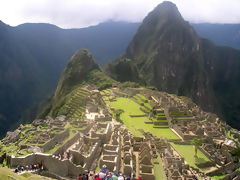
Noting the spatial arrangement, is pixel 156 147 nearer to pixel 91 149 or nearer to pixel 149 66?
pixel 91 149

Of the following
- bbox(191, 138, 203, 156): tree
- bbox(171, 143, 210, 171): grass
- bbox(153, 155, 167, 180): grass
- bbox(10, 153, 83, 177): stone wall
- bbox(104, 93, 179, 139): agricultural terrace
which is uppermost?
bbox(10, 153, 83, 177): stone wall

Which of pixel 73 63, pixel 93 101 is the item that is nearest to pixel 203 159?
pixel 93 101

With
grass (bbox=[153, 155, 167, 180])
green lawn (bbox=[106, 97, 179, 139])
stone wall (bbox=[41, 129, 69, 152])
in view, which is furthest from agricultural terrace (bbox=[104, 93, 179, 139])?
stone wall (bbox=[41, 129, 69, 152])

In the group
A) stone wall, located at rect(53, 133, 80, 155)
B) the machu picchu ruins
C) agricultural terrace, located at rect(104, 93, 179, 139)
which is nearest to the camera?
the machu picchu ruins

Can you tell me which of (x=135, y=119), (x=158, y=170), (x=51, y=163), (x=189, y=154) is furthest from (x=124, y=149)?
(x=135, y=119)

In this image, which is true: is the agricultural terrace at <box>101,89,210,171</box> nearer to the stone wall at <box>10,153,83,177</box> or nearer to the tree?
the tree

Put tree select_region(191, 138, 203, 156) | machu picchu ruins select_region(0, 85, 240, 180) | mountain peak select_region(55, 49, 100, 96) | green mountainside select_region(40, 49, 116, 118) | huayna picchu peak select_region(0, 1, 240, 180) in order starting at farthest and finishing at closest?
mountain peak select_region(55, 49, 100, 96) < green mountainside select_region(40, 49, 116, 118) < tree select_region(191, 138, 203, 156) < machu picchu ruins select_region(0, 85, 240, 180) < huayna picchu peak select_region(0, 1, 240, 180)

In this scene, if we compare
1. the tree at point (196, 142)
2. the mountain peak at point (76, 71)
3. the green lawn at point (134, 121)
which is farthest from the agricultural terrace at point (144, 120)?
the mountain peak at point (76, 71)

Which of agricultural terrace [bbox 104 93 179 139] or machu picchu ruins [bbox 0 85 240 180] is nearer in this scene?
machu picchu ruins [bbox 0 85 240 180]

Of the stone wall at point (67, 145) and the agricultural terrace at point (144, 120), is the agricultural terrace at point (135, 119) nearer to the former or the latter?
the agricultural terrace at point (144, 120)

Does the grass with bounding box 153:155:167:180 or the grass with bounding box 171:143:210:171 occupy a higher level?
the grass with bounding box 153:155:167:180
